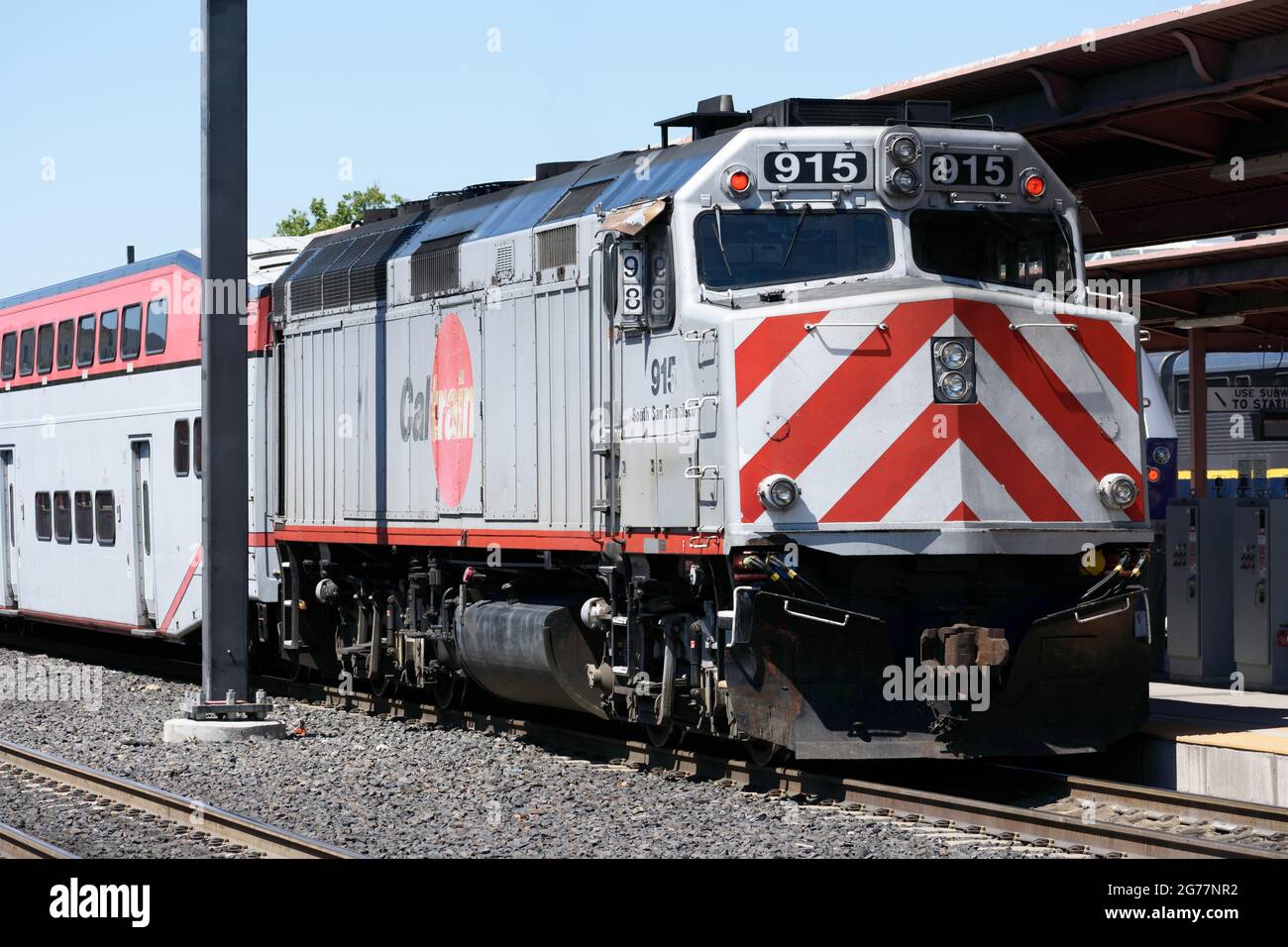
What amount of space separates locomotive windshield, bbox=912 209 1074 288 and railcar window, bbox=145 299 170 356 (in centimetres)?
1105

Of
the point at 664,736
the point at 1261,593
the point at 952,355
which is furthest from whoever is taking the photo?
the point at 1261,593

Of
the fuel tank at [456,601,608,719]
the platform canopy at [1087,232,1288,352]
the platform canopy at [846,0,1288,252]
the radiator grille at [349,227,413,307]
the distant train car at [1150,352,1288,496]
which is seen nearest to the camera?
the platform canopy at [846,0,1288,252]

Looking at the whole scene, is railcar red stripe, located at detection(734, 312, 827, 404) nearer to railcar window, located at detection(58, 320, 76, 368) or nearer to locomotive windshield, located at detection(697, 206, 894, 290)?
locomotive windshield, located at detection(697, 206, 894, 290)

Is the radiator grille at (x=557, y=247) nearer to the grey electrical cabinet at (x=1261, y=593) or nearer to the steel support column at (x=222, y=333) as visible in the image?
the steel support column at (x=222, y=333)

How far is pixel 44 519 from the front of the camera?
76.5ft

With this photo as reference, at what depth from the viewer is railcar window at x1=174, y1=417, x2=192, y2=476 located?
18.8 metres

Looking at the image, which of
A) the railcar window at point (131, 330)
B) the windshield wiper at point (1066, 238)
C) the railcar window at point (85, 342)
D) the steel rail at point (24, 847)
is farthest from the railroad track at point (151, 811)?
the railcar window at point (85, 342)

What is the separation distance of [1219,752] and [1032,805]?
1306 mm

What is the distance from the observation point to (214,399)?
14547mm

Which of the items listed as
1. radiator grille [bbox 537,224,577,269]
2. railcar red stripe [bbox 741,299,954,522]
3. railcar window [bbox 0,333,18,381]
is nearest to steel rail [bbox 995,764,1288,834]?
railcar red stripe [bbox 741,299,954,522]

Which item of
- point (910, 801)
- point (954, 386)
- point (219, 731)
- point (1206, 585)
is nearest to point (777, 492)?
point (954, 386)

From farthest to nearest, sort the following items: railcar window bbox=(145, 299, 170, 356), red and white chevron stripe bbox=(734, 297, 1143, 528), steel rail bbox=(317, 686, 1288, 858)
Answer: railcar window bbox=(145, 299, 170, 356) → red and white chevron stripe bbox=(734, 297, 1143, 528) → steel rail bbox=(317, 686, 1288, 858)

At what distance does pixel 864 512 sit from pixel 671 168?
2.87 meters

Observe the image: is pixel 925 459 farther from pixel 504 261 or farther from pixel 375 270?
pixel 375 270
